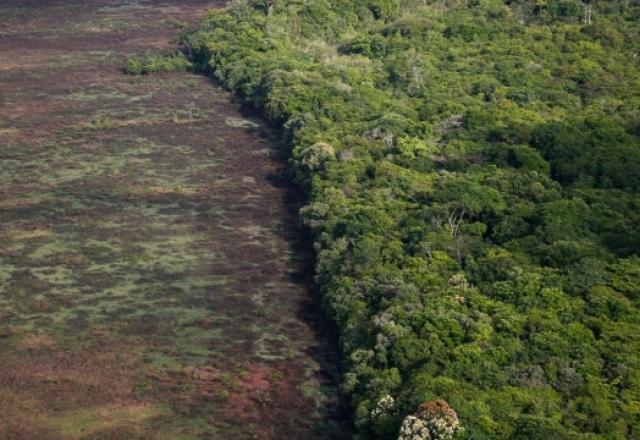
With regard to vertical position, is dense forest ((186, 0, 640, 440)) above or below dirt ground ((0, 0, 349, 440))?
above

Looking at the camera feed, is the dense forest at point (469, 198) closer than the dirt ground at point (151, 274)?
Yes

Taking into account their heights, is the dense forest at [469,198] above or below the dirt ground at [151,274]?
above

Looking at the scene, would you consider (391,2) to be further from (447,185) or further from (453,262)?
(453,262)

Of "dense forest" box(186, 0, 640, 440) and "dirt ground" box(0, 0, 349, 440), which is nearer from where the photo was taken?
"dense forest" box(186, 0, 640, 440)

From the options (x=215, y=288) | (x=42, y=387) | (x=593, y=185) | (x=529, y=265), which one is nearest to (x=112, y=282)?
(x=215, y=288)
